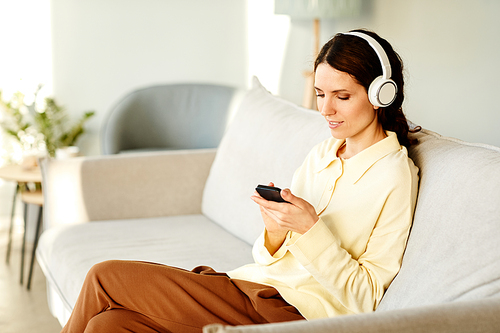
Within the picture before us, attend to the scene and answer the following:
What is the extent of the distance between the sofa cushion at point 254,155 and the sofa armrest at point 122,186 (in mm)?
112

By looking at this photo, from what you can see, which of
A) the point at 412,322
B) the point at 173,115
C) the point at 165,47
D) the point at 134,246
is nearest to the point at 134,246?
the point at 134,246

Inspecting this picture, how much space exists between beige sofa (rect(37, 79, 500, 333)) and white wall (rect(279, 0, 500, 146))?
1.59 feet

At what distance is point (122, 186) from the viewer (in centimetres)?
206

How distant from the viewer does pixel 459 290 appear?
0.89 meters

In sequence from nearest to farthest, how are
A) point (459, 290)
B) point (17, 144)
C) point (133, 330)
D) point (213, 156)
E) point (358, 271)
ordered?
1. point (459, 290)
2. point (358, 271)
3. point (133, 330)
4. point (213, 156)
5. point (17, 144)

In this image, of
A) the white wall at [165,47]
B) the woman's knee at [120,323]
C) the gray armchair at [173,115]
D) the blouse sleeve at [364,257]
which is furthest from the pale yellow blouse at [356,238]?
the gray armchair at [173,115]

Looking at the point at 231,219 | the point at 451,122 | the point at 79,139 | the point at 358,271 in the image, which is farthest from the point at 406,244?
the point at 79,139

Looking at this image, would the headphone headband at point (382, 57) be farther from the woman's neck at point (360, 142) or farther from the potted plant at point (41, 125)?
the potted plant at point (41, 125)

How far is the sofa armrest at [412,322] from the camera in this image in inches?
26.0

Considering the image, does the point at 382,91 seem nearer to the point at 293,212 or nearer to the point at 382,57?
the point at 382,57

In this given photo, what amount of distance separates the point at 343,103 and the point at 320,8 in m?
1.54

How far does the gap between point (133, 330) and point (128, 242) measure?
26.6 inches

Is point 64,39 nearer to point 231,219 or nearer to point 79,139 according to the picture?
point 79,139

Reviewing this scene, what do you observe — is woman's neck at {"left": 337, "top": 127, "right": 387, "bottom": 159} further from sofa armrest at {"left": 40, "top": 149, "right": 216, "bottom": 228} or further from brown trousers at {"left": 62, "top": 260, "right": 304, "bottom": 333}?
sofa armrest at {"left": 40, "top": 149, "right": 216, "bottom": 228}
